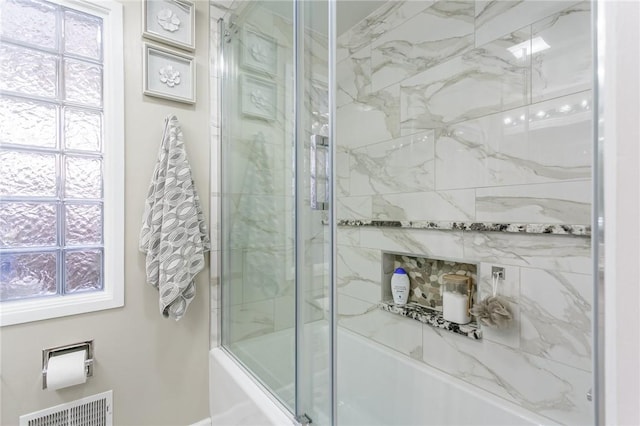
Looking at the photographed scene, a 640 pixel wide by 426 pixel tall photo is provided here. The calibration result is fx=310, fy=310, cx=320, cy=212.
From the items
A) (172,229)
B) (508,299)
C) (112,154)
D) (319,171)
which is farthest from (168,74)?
(508,299)

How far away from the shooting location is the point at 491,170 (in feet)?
4.18

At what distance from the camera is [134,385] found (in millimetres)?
1387

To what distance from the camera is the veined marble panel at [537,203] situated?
3.38 ft

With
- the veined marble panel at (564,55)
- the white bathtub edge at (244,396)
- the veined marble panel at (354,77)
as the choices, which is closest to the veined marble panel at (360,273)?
the white bathtub edge at (244,396)

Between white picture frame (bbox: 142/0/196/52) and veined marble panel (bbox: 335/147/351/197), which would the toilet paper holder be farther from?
veined marble panel (bbox: 335/147/351/197)

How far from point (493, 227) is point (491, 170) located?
0.23m

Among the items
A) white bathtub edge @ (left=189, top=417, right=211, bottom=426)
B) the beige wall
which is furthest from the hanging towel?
white bathtub edge @ (left=189, top=417, right=211, bottom=426)

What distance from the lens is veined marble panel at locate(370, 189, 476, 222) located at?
1.36 meters

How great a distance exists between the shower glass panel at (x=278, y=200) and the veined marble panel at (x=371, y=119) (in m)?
0.49

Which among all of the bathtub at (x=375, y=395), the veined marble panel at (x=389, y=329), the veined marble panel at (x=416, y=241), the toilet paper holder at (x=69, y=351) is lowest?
the bathtub at (x=375, y=395)

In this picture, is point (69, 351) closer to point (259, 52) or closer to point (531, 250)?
point (259, 52)

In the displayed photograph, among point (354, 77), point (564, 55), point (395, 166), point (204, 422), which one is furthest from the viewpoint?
point (354, 77)

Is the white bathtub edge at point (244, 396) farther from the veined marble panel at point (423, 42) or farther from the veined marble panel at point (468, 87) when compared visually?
the veined marble panel at point (423, 42)

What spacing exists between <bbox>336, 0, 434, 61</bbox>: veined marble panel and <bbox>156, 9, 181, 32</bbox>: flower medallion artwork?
0.99 metres
